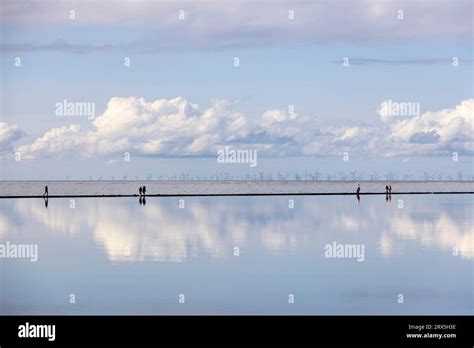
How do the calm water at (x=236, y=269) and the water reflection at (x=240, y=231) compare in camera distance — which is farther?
the water reflection at (x=240, y=231)

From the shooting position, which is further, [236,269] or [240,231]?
[240,231]

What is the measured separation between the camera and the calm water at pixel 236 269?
74.4 ft

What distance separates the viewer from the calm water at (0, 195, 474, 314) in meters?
22.7

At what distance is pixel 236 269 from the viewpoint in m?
28.1

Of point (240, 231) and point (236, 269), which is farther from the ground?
point (240, 231)

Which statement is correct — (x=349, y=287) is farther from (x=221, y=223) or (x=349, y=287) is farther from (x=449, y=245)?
(x=221, y=223)

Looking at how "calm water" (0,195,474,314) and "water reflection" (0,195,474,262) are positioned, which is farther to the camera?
"water reflection" (0,195,474,262)

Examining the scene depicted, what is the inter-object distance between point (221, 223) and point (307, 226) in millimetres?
4963
